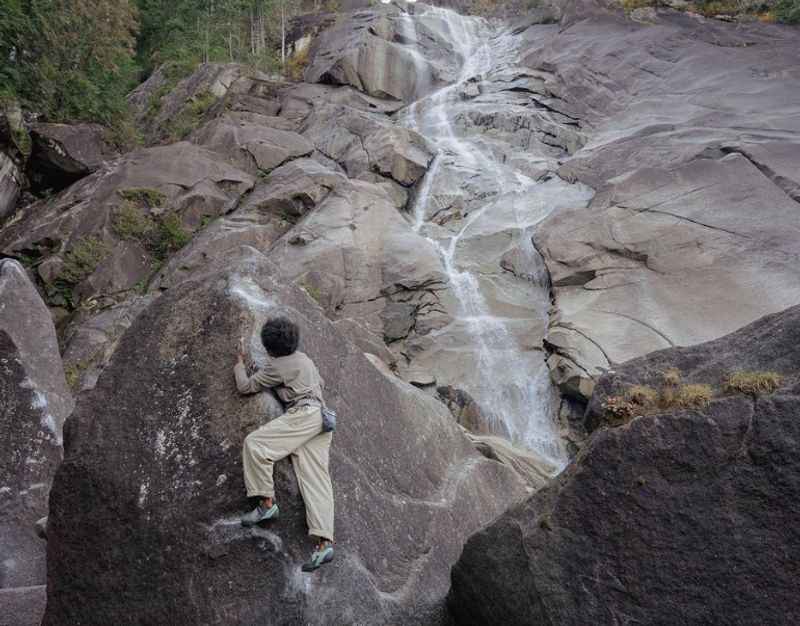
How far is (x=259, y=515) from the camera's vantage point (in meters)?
4.87

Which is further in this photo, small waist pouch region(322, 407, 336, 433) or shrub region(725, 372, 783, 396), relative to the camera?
small waist pouch region(322, 407, 336, 433)

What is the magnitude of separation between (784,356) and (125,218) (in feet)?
62.0

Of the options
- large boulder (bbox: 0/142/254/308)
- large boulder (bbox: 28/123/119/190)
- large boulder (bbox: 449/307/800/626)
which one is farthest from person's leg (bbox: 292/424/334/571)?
large boulder (bbox: 28/123/119/190)

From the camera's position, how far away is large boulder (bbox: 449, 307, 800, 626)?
3.93 m

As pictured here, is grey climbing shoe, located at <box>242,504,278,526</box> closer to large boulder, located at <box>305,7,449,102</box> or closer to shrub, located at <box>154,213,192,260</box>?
shrub, located at <box>154,213,192,260</box>

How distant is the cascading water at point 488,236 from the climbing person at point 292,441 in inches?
363

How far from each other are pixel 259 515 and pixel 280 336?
1.58 metres

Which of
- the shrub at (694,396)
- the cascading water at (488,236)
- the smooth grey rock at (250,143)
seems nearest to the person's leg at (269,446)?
the shrub at (694,396)

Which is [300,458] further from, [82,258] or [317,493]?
[82,258]

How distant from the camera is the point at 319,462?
5051 mm

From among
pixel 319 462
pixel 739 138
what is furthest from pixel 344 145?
pixel 319 462

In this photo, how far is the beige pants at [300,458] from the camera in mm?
4797

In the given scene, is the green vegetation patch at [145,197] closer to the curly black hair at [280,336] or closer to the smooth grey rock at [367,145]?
the smooth grey rock at [367,145]

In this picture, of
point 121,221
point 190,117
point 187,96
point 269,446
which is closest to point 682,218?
point 269,446
